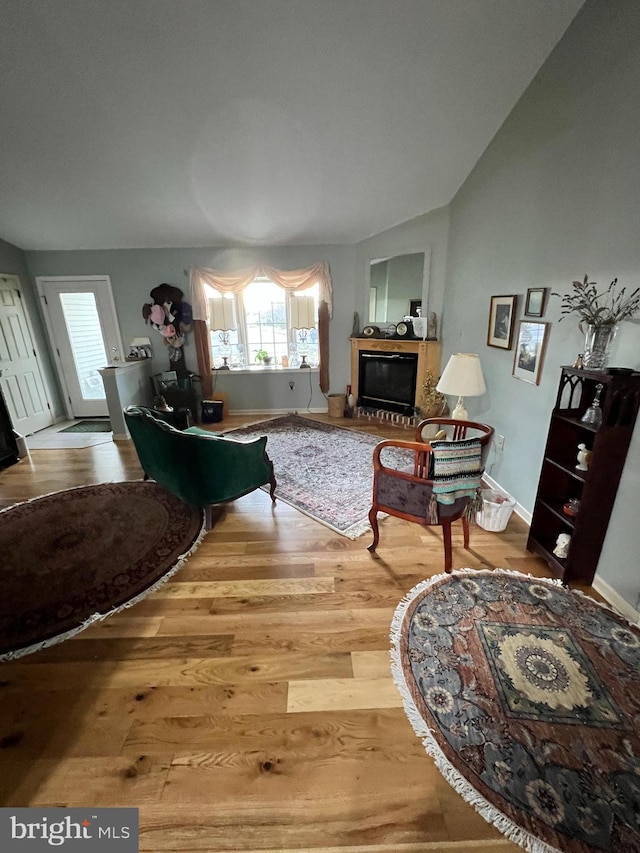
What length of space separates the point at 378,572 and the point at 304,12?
3369 mm

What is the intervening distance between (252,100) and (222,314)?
2872 mm

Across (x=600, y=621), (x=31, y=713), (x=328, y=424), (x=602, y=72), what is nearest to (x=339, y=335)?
(x=328, y=424)

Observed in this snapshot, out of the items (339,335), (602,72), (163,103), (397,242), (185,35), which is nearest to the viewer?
(602,72)

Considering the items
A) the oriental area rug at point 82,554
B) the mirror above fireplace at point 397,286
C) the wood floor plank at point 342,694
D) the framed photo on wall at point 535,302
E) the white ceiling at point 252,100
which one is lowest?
the wood floor plank at point 342,694

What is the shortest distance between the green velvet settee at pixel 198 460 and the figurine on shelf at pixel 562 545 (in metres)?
2.11

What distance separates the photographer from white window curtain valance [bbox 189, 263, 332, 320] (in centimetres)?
497

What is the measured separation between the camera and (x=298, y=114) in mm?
2705

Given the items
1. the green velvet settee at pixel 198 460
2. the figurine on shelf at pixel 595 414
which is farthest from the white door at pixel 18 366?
the figurine on shelf at pixel 595 414

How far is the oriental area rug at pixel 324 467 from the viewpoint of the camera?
2.81 meters

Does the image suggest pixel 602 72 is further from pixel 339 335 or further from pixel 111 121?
pixel 339 335

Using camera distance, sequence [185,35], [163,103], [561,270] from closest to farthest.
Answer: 1. [185,35]
2. [561,270]
3. [163,103]

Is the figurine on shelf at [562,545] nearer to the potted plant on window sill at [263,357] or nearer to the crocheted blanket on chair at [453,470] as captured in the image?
the crocheted blanket on chair at [453,470]

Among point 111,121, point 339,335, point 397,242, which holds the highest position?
point 111,121

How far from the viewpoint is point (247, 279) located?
4.99m
